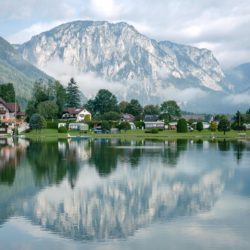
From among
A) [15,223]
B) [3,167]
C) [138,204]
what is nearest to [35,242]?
[15,223]

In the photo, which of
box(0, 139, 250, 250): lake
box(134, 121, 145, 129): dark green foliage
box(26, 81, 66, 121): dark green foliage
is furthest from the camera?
box(134, 121, 145, 129): dark green foliage

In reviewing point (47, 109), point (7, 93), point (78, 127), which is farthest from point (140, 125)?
point (7, 93)

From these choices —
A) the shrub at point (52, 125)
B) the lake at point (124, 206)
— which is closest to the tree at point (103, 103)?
the shrub at point (52, 125)

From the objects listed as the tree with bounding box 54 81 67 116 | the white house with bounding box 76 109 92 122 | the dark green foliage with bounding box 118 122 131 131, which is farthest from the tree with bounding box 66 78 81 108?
the dark green foliage with bounding box 118 122 131 131

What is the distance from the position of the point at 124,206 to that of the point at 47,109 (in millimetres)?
116197

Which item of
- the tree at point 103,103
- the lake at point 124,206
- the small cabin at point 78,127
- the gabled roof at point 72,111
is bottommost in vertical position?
the lake at point 124,206

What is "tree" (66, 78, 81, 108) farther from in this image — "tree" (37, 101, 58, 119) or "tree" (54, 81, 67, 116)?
"tree" (37, 101, 58, 119)

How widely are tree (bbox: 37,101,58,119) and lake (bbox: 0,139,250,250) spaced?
298 feet

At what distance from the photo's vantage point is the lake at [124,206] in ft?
72.8

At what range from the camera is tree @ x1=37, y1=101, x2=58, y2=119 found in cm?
14175

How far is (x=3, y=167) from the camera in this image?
48.1 m

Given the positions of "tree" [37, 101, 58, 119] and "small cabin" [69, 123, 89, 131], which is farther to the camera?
"tree" [37, 101, 58, 119]

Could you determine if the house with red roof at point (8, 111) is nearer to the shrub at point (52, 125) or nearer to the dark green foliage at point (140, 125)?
the shrub at point (52, 125)

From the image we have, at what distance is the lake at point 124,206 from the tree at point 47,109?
298 feet
